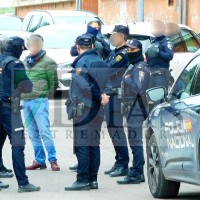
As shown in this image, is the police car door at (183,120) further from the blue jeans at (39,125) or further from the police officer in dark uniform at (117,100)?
the blue jeans at (39,125)

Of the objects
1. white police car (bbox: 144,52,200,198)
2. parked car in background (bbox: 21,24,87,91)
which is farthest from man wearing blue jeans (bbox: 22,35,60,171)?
parked car in background (bbox: 21,24,87,91)

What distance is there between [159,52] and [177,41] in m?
5.54

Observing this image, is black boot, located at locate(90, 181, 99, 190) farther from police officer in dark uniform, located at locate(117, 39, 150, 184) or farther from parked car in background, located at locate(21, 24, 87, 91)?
parked car in background, located at locate(21, 24, 87, 91)

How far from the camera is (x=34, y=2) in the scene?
58844 mm

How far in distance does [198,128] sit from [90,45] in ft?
9.28

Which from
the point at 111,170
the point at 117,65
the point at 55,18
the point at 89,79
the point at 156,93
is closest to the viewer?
the point at 156,93

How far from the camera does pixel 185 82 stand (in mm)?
10969

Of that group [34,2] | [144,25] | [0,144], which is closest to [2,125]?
[0,144]

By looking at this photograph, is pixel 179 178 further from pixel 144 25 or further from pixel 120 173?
pixel 144 25

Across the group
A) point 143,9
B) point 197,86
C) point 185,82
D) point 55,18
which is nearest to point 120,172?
point 185,82

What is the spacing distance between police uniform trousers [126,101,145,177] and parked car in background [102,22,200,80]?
330 inches

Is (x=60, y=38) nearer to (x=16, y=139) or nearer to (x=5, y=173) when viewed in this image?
(x=5, y=173)

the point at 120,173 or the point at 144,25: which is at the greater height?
the point at 144,25

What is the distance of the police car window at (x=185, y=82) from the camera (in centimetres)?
1078
